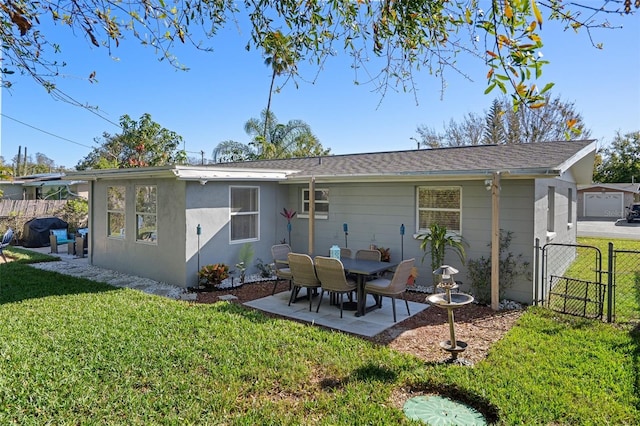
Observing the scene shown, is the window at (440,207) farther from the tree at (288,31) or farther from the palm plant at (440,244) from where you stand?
the tree at (288,31)

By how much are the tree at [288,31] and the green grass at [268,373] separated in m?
2.95

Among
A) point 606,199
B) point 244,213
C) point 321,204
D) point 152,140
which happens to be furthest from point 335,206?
point 606,199

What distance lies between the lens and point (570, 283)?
9.73 metres

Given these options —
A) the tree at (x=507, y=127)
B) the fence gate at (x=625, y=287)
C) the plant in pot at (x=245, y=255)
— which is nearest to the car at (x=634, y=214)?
the tree at (x=507, y=127)

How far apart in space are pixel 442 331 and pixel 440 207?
3462 mm

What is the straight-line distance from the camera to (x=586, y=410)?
383 centimetres

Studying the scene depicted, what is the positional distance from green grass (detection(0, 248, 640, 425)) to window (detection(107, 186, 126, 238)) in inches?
176

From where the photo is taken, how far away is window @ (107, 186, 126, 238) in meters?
10.8

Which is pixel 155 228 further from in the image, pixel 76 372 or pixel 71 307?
pixel 76 372

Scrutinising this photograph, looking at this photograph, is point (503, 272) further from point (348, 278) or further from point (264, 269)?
point (264, 269)

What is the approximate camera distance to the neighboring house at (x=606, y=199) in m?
33.1

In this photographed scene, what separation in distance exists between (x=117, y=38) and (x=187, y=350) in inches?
144

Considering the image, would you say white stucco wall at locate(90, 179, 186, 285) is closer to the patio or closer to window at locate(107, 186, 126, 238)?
window at locate(107, 186, 126, 238)

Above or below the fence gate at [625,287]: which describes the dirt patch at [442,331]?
below
